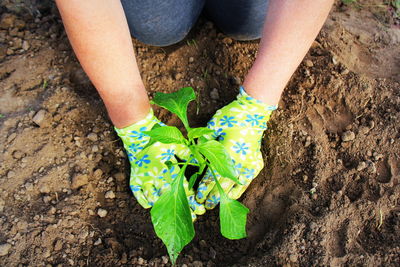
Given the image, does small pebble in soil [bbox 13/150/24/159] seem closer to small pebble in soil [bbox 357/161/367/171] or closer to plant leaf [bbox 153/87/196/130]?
plant leaf [bbox 153/87/196/130]

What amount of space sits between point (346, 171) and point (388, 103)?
37 centimetres

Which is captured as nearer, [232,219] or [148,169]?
[232,219]

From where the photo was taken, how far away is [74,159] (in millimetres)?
1632

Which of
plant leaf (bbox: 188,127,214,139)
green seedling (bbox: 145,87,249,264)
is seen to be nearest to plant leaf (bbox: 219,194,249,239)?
green seedling (bbox: 145,87,249,264)

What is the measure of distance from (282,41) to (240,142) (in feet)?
1.37

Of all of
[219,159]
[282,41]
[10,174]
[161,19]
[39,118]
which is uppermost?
[282,41]

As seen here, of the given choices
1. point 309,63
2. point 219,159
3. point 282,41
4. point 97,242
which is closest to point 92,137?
point 97,242

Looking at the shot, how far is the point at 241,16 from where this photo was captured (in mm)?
1863

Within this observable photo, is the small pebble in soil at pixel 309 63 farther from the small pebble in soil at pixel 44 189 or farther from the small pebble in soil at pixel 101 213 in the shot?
the small pebble in soil at pixel 44 189

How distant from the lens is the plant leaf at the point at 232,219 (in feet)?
4.33

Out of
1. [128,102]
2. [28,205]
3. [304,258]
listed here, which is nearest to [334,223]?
[304,258]

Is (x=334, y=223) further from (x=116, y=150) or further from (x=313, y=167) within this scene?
(x=116, y=150)

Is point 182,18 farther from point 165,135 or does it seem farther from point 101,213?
point 101,213

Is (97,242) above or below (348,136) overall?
below
